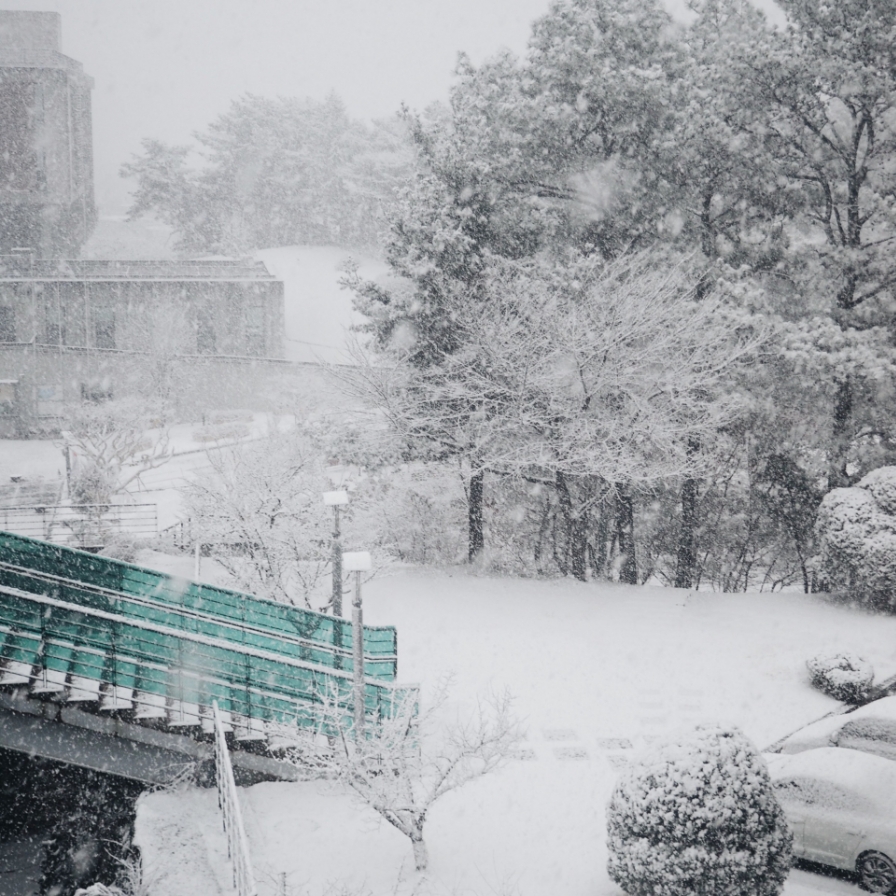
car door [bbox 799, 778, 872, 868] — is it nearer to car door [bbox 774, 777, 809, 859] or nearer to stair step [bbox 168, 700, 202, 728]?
car door [bbox 774, 777, 809, 859]

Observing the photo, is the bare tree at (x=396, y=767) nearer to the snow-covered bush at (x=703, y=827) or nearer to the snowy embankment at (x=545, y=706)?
the snowy embankment at (x=545, y=706)

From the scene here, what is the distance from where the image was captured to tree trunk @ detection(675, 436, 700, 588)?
19656 mm

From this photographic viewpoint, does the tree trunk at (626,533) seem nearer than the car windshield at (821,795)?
No

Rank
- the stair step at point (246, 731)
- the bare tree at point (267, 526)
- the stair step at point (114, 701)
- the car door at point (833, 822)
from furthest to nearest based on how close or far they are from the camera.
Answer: the bare tree at point (267, 526), the stair step at point (246, 731), the stair step at point (114, 701), the car door at point (833, 822)

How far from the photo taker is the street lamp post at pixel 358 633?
29.6 feet

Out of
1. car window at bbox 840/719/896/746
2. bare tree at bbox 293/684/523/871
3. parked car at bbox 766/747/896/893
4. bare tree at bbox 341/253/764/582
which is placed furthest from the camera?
bare tree at bbox 341/253/764/582

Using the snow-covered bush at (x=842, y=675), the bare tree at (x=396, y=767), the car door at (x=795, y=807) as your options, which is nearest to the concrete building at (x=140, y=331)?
the snow-covered bush at (x=842, y=675)

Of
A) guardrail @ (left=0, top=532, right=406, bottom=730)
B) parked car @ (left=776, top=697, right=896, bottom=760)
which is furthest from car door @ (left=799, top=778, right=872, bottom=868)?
guardrail @ (left=0, top=532, right=406, bottom=730)

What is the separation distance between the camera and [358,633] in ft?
30.3

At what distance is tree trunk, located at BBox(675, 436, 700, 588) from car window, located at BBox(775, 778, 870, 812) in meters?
10.4

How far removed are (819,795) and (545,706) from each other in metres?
4.60

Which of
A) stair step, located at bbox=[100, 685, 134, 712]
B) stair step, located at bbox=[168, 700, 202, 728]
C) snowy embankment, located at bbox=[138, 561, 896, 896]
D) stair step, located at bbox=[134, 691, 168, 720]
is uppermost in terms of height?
stair step, located at bbox=[100, 685, 134, 712]

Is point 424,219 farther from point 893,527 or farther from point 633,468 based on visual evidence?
point 893,527

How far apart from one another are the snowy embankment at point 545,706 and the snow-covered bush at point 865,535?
747mm
